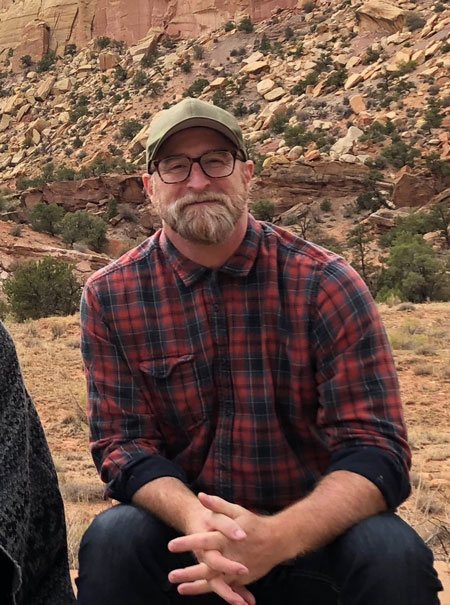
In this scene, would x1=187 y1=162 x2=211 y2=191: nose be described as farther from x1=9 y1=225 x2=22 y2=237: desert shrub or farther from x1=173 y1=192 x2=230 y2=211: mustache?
x1=9 y1=225 x2=22 y2=237: desert shrub

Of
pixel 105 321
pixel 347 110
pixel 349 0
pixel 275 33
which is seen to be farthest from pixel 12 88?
pixel 105 321

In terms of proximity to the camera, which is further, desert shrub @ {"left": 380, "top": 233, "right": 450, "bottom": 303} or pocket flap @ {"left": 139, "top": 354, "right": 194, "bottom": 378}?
desert shrub @ {"left": 380, "top": 233, "right": 450, "bottom": 303}

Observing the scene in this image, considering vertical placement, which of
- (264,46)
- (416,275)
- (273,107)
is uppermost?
(264,46)

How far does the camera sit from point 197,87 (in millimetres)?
43094

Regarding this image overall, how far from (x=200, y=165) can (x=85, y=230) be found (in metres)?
23.6

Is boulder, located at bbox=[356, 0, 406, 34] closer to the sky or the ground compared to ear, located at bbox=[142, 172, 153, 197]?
closer to the sky

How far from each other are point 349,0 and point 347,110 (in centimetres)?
1599

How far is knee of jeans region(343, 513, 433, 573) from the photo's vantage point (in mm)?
1664

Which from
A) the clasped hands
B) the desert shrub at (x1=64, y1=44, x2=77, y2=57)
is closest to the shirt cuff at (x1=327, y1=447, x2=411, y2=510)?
the clasped hands

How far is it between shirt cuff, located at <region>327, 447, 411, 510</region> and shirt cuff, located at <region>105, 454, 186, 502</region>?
0.48 meters

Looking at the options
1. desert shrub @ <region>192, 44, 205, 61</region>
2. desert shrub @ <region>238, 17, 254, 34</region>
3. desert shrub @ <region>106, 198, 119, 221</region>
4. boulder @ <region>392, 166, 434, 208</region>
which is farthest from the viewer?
desert shrub @ <region>238, 17, 254, 34</region>

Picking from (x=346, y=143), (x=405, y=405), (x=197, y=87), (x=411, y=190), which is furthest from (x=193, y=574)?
(x=197, y=87)

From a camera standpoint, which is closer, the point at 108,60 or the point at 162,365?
the point at 162,365

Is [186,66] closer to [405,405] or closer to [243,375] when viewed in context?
[405,405]
